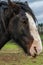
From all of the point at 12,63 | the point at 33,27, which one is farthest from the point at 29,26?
the point at 12,63

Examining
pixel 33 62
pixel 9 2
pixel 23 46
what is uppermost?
pixel 9 2

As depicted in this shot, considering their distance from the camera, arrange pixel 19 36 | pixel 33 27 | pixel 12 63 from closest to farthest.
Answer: pixel 33 27
pixel 19 36
pixel 12 63

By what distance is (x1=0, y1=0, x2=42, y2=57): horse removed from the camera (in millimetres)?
5250

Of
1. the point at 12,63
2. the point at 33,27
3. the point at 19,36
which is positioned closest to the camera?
the point at 33,27

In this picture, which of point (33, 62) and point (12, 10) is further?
point (33, 62)

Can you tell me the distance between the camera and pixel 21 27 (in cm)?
545

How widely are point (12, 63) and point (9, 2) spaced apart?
935 centimetres

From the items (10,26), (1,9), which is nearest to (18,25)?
(10,26)

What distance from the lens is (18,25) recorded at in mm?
5465

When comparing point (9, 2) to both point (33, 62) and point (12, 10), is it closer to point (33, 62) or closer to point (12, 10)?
point (12, 10)

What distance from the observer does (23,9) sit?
5566 millimetres

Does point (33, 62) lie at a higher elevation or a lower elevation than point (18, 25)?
lower

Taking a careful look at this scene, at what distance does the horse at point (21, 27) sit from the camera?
17.2 feet

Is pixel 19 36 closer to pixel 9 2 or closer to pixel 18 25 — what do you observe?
pixel 18 25
